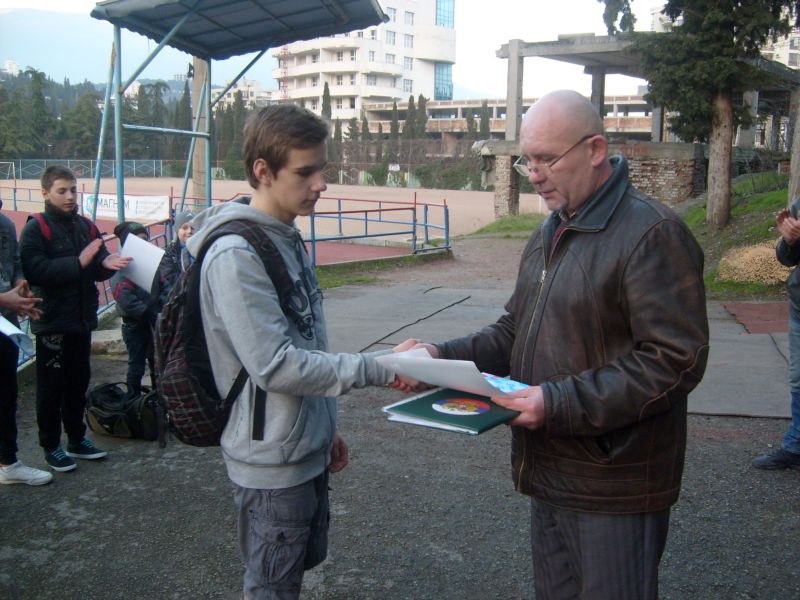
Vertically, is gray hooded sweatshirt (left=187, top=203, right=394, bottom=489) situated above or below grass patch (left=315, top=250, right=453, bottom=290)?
above

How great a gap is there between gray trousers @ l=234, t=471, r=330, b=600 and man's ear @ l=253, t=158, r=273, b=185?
90 cm

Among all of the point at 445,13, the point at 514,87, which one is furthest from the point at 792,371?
the point at 445,13

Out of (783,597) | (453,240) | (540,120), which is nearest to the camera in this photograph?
(540,120)

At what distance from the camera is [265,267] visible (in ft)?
6.86

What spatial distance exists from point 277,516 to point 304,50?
108 meters

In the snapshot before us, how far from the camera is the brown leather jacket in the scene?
1.93m

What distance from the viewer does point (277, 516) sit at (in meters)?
2.19

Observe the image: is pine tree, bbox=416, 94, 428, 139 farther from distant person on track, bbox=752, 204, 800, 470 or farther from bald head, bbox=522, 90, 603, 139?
bald head, bbox=522, 90, 603, 139

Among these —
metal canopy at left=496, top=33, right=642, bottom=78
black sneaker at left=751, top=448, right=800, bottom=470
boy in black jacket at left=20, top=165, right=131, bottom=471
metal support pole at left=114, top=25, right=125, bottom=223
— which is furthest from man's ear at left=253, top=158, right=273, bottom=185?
metal canopy at left=496, top=33, right=642, bottom=78

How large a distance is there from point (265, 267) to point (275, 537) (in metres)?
0.79

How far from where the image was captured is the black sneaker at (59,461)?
4559mm

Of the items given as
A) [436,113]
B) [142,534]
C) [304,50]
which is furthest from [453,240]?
[304,50]

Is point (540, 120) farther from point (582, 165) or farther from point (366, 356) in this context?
point (366, 356)

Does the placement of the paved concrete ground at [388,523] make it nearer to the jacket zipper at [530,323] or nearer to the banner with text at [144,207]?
the jacket zipper at [530,323]
